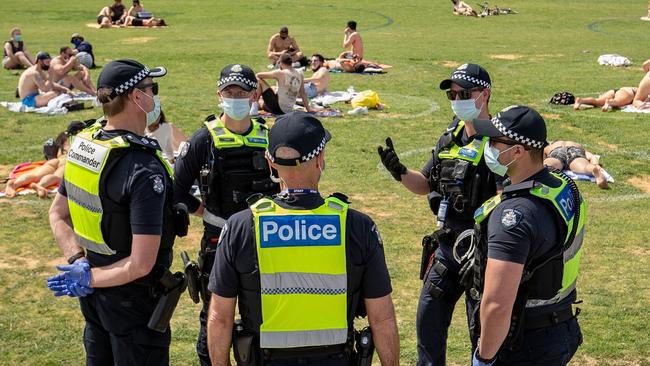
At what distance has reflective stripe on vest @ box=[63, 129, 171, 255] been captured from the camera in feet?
17.5

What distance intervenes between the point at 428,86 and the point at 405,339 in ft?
49.5

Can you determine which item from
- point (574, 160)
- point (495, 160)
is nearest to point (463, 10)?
point (574, 160)

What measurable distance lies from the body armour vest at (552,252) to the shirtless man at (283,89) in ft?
44.8

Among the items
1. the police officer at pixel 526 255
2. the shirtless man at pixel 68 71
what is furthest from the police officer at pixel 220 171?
the shirtless man at pixel 68 71

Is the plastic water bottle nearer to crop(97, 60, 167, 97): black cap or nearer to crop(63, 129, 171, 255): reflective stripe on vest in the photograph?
crop(63, 129, 171, 255): reflective stripe on vest

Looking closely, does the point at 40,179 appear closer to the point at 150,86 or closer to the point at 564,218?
the point at 150,86

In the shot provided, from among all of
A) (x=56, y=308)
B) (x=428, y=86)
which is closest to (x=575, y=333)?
(x=56, y=308)

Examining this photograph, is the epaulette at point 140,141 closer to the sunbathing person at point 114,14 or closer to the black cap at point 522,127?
the black cap at point 522,127

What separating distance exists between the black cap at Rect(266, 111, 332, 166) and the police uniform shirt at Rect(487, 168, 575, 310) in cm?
116

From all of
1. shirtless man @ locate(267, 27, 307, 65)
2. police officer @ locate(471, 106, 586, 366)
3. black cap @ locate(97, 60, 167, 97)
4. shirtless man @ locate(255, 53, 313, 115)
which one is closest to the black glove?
police officer @ locate(471, 106, 586, 366)

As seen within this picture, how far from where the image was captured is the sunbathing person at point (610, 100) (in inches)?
762

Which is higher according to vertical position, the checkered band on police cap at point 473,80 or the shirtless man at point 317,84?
the checkered band on police cap at point 473,80

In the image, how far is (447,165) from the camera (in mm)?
7012

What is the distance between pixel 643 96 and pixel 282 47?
37.7 ft
